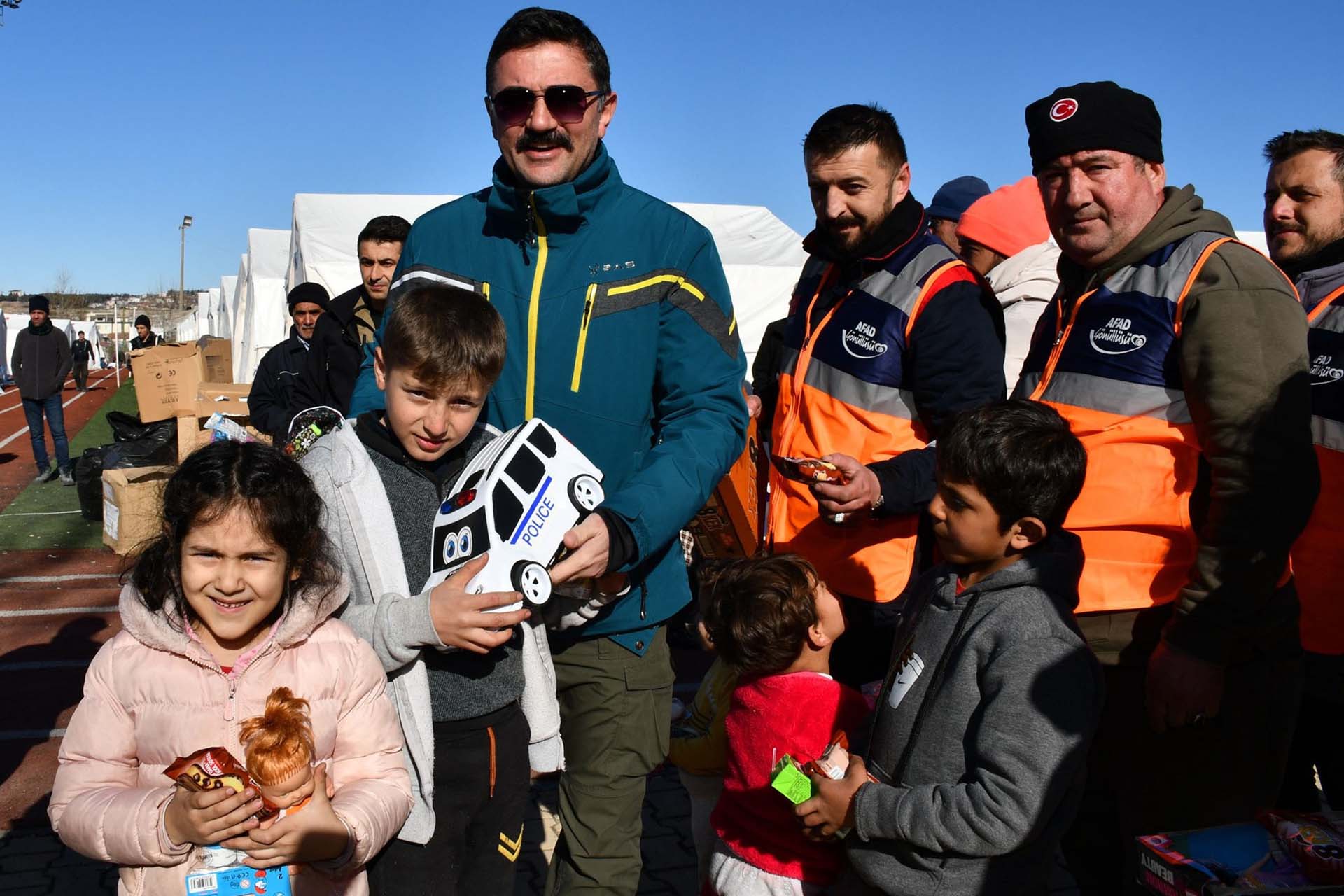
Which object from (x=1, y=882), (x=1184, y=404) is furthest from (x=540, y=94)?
(x=1, y=882)

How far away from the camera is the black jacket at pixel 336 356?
639 centimetres

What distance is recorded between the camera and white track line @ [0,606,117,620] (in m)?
8.62

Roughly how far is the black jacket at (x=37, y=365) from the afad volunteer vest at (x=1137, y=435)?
1505 centimetres

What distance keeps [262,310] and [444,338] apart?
20.1m

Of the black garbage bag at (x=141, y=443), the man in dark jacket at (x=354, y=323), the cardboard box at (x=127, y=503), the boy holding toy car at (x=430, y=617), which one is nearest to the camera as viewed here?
the boy holding toy car at (x=430, y=617)

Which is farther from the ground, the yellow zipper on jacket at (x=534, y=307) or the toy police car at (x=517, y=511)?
the yellow zipper on jacket at (x=534, y=307)

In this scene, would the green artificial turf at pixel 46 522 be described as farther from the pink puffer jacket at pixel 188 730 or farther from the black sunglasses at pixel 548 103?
the black sunglasses at pixel 548 103

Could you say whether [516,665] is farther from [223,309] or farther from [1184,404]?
[223,309]

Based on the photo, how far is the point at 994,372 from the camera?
3.19m

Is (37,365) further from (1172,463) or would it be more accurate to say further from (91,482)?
(1172,463)

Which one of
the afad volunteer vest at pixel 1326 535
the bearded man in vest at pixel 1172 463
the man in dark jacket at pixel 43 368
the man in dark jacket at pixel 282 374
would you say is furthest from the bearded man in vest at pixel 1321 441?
the man in dark jacket at pixel 43 368

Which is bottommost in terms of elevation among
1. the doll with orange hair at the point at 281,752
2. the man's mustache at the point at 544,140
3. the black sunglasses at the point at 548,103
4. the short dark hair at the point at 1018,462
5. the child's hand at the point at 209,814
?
the child's hand at the point at 209,814

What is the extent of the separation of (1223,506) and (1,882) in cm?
442

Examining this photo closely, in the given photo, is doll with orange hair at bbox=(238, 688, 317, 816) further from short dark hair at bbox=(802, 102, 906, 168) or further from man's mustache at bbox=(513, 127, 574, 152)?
short dark hair at bbox=(802, 102, 906, 168)
